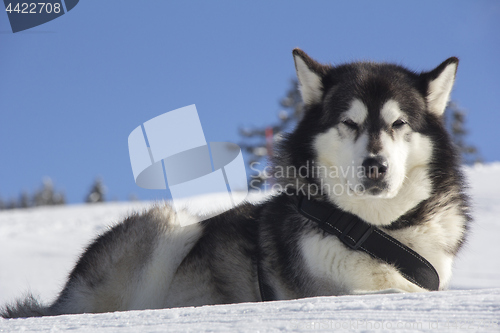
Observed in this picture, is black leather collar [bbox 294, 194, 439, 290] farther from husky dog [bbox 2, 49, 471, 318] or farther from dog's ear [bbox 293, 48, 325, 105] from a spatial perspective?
dog's ear [bbox 293, 48, 325, 105]

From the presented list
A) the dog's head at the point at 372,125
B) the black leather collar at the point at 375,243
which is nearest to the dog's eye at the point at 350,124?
the dog's head at the point at 372,125

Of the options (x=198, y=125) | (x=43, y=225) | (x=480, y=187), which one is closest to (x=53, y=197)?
(x=43, y=225)

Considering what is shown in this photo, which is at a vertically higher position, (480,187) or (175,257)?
(175,257)

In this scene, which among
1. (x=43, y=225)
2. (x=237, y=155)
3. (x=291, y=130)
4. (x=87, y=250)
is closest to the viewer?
(x=291, y=130)

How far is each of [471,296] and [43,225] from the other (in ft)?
40.4

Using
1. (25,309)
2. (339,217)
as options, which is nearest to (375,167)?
(339,217)

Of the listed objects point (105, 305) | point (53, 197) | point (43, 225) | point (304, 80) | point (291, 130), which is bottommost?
point (53, 197)

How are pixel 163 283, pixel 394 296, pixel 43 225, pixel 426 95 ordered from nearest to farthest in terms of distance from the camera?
pixel 394 296 < pixel 426 95 < pixel 163 283 < pixel 43 225

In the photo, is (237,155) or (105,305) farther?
(237,155)

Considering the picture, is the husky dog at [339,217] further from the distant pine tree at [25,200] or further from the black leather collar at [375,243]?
the distant pine tree at [25,200]

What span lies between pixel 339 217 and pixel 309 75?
102 centimetres

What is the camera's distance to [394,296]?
2283mm

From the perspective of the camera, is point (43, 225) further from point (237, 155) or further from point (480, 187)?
point (480, 187)

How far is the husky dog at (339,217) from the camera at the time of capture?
9.28ft
